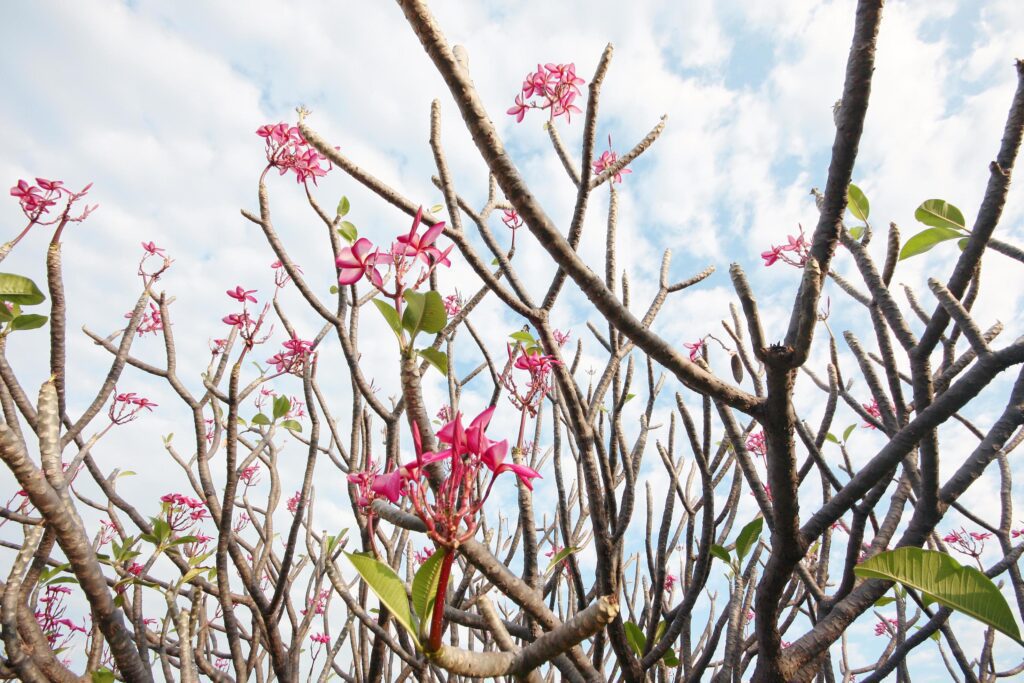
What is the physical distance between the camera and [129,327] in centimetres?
236

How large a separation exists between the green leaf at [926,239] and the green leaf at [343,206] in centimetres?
190

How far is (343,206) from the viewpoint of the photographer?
239cm

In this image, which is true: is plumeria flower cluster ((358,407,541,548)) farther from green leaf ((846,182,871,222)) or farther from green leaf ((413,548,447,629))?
green leaf ((846,182,871,222))

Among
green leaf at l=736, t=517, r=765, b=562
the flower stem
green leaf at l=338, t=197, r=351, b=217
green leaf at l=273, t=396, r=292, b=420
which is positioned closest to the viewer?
the flower stem

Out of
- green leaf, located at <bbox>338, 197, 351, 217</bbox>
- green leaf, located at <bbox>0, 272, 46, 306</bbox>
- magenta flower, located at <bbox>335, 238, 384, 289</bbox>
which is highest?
green leaf, located at <bbox>338, 197, 351, 217</bbox>

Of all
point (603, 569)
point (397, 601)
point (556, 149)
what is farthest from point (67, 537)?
point (556, 149)

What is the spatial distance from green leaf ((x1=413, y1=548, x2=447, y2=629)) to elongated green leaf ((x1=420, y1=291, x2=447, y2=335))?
0.33 meters

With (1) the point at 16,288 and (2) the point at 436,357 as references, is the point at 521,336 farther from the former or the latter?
(1) the point at 16,288

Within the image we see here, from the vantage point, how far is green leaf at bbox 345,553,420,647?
806 mm

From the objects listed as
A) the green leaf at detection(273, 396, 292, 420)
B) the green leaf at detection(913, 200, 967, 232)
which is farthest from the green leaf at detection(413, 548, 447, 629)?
the green leaf at detection(273, 396, 292, 420)

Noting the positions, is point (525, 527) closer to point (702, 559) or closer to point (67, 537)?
point (702, 559)

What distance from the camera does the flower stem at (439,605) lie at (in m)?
0.78

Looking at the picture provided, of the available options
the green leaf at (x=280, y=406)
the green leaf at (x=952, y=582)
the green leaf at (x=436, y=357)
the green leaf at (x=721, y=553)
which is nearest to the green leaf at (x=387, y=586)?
the green leaf at (x=436, y=357)

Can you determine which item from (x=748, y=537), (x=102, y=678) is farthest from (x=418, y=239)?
(x=102, y=678)
